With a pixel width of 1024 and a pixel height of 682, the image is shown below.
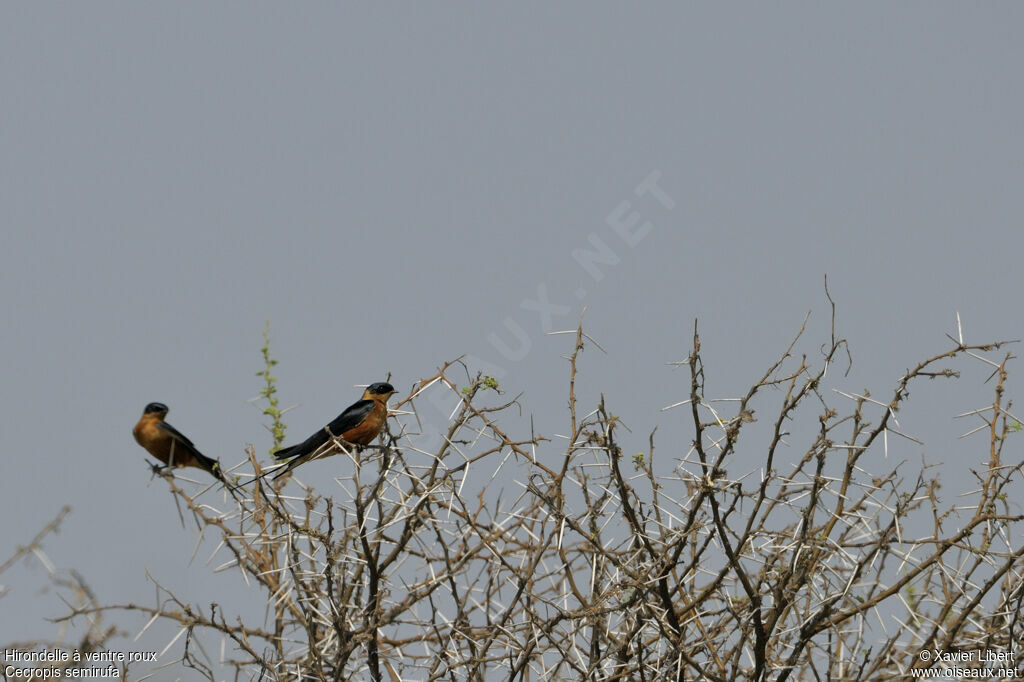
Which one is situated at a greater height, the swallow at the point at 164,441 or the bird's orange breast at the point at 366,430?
the swallow at the point at 164,441

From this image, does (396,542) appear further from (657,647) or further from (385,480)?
(657,647)

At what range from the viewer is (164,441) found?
21.6 feet

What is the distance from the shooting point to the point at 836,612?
413 centimetres

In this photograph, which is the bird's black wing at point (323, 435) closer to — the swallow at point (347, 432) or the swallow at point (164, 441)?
the swallow at point (347, 432)

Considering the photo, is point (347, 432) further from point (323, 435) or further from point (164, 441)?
point (164, 441)

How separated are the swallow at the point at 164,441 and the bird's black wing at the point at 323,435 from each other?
0.82 m

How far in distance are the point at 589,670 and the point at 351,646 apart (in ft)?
2.71

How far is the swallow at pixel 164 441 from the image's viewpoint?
6.48m

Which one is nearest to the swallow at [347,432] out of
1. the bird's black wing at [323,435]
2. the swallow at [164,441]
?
the bird's black wing at [323,435]

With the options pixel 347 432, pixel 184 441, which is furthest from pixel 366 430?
pixel 184 441

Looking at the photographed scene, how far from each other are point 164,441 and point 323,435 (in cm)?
132

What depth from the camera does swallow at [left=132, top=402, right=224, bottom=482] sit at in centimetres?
648

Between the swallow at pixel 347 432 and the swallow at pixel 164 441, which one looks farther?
the swallow at pixel 164 441

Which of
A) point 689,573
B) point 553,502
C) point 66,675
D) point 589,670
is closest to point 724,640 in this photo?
point 689,573
